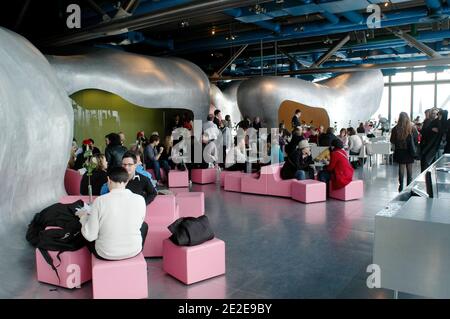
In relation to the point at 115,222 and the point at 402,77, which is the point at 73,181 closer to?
the point at 115,222

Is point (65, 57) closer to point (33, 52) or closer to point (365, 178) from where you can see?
point (33, 52)

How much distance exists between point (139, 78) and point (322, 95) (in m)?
7.25

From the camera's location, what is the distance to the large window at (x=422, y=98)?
2267 centimetres

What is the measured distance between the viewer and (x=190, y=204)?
6227 mm

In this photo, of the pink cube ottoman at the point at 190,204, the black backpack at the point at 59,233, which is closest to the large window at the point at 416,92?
the pink cube ottoman at the point at 190,204

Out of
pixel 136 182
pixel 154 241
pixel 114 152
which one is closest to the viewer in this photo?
pixel 154 241

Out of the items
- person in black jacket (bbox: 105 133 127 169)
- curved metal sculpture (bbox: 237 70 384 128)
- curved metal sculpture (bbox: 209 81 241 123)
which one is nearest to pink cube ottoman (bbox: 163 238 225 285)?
person in black jacket (bbox: 105 133 127 169)

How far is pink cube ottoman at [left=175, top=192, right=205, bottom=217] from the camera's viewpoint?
617cm

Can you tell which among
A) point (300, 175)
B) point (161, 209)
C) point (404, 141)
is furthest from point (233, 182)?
point (161, 209)

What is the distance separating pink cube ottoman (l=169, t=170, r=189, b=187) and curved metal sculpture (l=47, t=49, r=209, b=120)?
2598mm

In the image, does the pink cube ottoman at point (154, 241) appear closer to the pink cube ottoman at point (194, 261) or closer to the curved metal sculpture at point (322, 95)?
the pink cube ottoman at point (194, 261)
